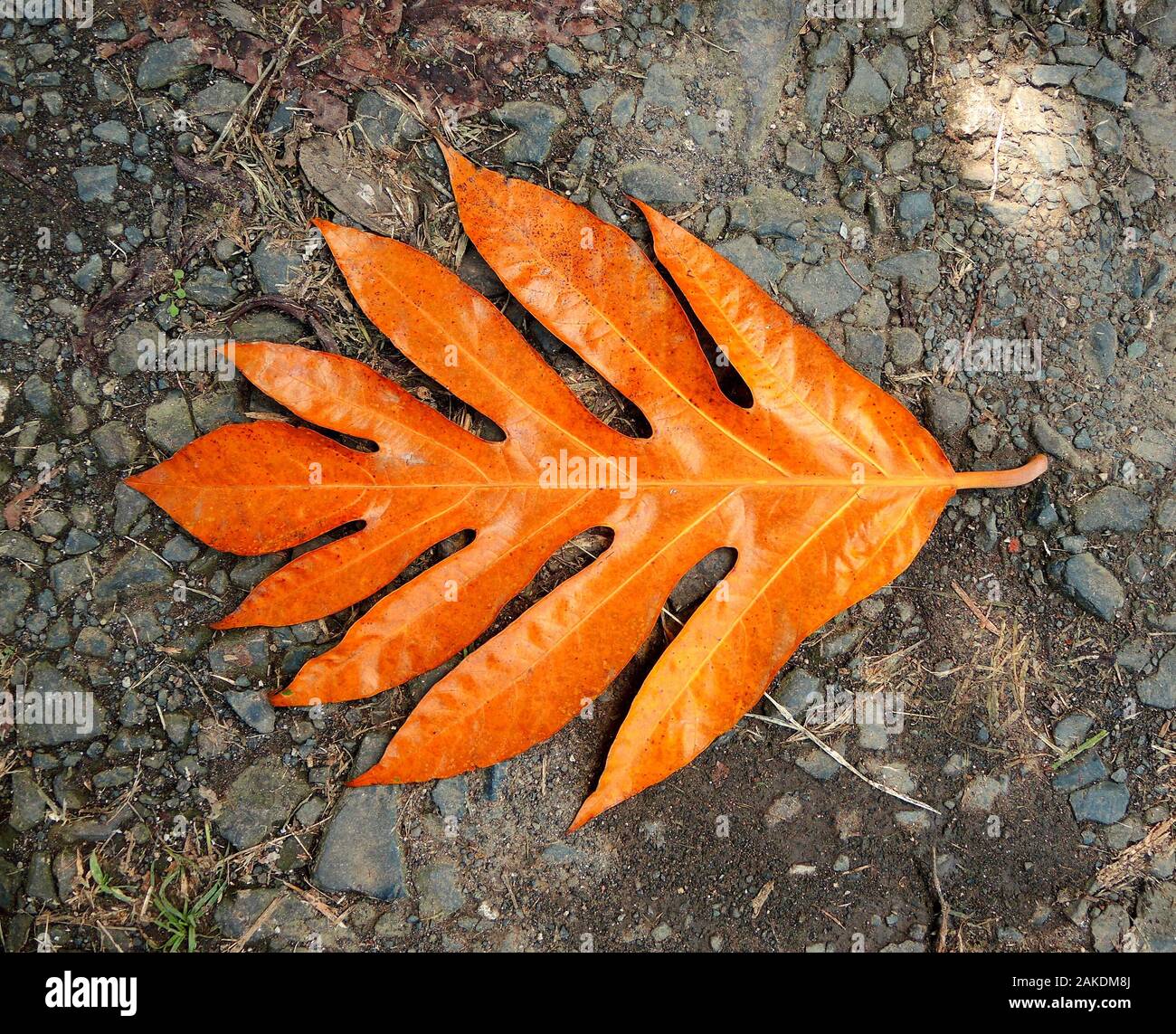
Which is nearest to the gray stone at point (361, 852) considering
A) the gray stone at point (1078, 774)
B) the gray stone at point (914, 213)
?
the gray stone at point (1078, 774)

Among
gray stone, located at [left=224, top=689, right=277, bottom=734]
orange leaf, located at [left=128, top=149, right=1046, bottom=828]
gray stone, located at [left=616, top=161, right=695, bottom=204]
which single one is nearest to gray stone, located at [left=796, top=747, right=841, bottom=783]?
orange leaf, located at [left=128, top=149, right=1046, bottom=828]

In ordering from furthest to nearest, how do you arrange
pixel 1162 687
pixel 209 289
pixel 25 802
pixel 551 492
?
1. pixel 1162 687
2. pixel 209 289
3. pixel 25 802
4. pixel 551 492

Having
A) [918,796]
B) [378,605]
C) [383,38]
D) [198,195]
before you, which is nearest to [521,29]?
[383,38]

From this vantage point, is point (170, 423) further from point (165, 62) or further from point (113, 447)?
point (165, 62)

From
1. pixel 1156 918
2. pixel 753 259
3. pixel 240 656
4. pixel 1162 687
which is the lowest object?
pixel 1156 918

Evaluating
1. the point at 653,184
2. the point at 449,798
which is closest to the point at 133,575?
the point at 449,798

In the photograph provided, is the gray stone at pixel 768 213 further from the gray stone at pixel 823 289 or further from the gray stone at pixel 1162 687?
the gray stone at pixel 1162 687

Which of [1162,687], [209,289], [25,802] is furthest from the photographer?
[1162,687]
